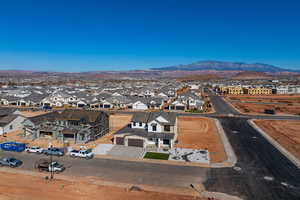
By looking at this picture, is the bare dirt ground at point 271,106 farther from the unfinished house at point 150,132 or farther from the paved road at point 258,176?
the unfinished house at point 150,132

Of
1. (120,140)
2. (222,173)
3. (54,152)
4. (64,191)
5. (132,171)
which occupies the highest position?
(120,140)

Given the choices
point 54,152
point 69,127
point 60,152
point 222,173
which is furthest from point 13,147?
point 222,173

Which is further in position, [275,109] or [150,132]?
[275,109]

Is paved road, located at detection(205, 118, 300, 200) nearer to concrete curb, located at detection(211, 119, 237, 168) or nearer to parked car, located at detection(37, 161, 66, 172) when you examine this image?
concrete curb, located at detection(211, 119, 237, 168)

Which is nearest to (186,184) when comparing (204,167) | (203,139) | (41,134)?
(204,167)

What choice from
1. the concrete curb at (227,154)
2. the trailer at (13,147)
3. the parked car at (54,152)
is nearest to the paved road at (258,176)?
the concrete curb at (227,154)

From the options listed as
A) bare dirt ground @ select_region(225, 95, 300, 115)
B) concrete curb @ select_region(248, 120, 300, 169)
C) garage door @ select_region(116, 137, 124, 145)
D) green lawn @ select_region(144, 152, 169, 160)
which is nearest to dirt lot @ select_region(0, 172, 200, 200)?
green lawn @ select_region(144, 152, 169, 160)

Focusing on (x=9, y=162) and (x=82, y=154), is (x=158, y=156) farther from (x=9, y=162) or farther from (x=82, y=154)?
(x=9, y=162)
